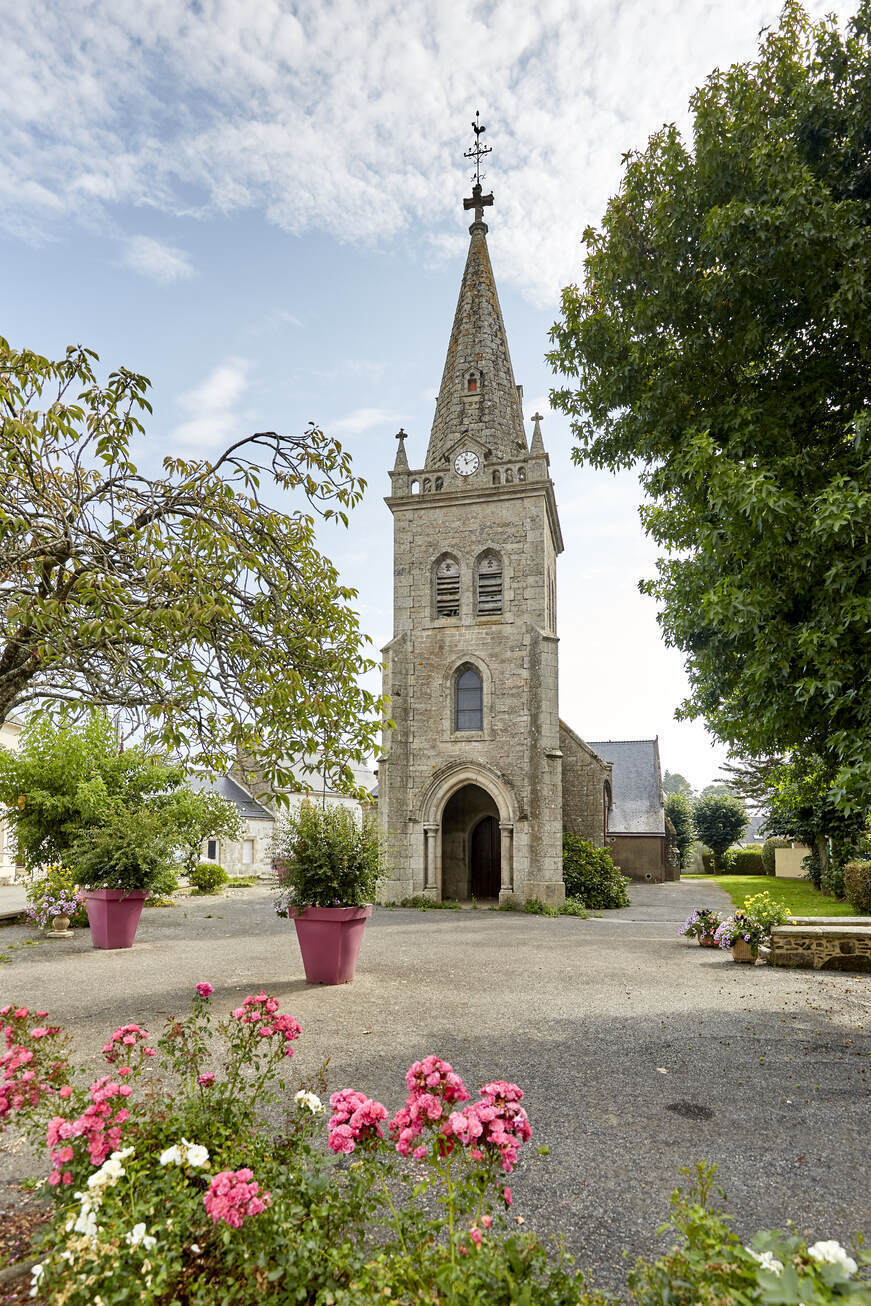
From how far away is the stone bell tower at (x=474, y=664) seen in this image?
18.5m

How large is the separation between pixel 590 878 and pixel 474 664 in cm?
651

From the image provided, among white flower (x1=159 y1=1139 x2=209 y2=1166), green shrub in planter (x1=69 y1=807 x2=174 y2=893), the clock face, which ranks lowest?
white flower (x1=159 y1=1139 x2=209 y2=1166)

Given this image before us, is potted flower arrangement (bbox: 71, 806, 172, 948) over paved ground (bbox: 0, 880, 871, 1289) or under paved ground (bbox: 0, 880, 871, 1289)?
over

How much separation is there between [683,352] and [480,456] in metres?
13.4

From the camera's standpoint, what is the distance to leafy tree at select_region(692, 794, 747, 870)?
126 ft

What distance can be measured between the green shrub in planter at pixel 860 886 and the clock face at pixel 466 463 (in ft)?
44.5

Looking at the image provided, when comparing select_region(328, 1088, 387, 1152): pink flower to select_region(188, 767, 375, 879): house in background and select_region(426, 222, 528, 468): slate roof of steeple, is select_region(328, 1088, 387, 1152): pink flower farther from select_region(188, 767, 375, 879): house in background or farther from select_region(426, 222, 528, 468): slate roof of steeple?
select_region(188, 767, 375, 879): house in background

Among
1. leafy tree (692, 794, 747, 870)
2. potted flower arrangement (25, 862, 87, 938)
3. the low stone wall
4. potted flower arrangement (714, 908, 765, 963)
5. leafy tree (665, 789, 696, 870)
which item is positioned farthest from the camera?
Answer: leafy tree (665, 789, 696, 870)

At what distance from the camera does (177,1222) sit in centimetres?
246

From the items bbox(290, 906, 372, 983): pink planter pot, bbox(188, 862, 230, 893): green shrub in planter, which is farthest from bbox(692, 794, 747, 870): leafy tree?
bbox(290, 906, 372, 983): pink planter pot

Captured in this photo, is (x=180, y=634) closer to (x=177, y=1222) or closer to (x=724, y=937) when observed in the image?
(x=177, y=1222)

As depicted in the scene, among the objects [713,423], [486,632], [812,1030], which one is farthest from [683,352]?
[486,632]

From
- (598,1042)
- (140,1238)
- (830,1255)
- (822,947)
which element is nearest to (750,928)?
(822,947)

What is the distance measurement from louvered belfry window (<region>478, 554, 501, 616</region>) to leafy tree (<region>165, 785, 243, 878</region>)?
28.1ft
